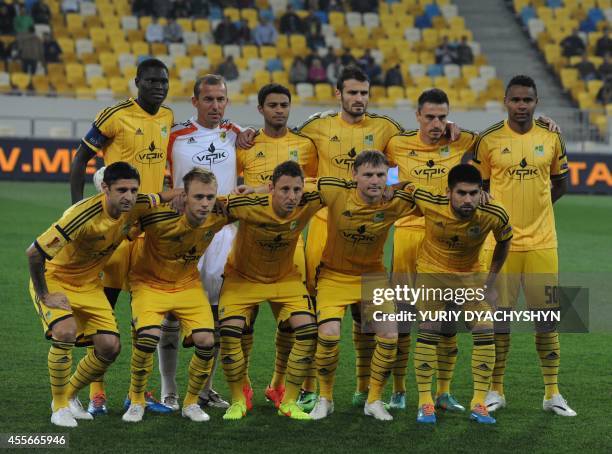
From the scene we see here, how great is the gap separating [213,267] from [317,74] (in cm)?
1763

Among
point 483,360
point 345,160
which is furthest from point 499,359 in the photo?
point 345,160

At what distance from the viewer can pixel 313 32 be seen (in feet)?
86.7

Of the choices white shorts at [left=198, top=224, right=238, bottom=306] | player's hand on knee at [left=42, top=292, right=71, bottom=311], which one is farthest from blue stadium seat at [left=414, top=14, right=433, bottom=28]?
player's hand on knee at [left=42, top=292, right=71, bottom=311]

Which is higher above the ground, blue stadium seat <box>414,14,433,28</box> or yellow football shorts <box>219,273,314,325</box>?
blue stadium seat <box>414,14,433,28</box>

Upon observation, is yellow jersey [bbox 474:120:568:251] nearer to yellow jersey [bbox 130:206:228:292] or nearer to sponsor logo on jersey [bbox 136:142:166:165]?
yellow jersey [bbox 130:206:228:292]

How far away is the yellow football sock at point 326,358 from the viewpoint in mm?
7340

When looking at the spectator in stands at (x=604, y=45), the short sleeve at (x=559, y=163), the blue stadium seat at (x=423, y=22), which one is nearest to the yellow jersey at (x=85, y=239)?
the short sleeve at (x=559, y=163)

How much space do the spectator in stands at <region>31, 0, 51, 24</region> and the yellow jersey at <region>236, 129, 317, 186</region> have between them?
1835cm

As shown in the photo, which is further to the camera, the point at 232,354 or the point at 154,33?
the point at 154,33

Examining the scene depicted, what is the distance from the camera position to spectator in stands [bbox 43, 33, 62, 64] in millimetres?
24266

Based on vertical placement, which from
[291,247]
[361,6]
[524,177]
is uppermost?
[361,6]

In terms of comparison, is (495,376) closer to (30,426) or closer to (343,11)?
(30,426)

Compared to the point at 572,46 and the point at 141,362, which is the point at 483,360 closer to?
the point at 141,362

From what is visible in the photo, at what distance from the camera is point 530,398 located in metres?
8.02
